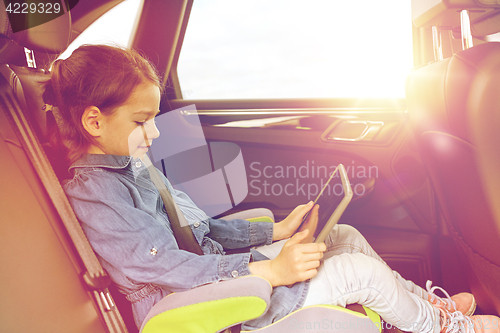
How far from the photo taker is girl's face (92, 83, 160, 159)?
0.92 m

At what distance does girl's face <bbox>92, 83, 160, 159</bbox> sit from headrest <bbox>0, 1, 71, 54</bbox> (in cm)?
19

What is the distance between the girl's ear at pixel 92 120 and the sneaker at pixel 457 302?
1.10 m

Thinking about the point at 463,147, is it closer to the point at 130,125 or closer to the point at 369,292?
the point at 369,292

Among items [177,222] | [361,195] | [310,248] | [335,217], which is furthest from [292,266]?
[361,195]

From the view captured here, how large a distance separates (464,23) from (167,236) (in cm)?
95

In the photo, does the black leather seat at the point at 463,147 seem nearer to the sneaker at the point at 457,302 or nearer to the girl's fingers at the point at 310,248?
the sneaker at the point at 457,302

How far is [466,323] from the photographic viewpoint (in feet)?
3.35

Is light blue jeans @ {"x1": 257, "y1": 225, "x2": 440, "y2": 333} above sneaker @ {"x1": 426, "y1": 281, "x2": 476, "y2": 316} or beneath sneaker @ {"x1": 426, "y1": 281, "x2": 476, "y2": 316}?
above

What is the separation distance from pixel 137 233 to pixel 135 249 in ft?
0.12

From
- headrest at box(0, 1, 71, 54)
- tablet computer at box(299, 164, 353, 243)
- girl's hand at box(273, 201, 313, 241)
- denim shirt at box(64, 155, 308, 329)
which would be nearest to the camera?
headrest at box(0, 1, 71, 54)

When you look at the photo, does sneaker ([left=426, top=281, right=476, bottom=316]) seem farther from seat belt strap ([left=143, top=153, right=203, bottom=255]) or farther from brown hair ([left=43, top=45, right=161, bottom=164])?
brown hair ([left=43, top=45, right=161, bottom=164])

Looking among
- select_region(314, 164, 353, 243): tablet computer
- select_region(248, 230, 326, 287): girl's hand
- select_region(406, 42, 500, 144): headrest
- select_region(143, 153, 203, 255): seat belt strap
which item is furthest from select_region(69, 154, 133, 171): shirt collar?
select_region(406, 42, 500, 144): headrest

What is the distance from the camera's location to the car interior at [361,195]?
75cm

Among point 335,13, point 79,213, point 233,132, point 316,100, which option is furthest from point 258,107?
point 79,213
